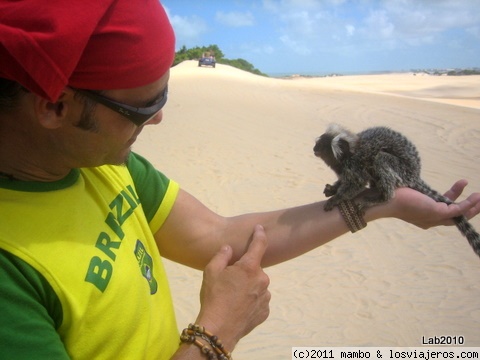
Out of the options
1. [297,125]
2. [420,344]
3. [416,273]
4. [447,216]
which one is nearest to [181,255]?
[447,216]

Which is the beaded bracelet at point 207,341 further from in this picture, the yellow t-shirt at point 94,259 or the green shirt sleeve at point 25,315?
the green shirt sleeve at point 25,315

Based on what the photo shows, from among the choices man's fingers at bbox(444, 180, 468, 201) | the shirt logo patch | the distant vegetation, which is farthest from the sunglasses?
the distant vegetation

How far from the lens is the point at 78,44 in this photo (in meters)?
1.15

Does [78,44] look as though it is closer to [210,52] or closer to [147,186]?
[147,186]

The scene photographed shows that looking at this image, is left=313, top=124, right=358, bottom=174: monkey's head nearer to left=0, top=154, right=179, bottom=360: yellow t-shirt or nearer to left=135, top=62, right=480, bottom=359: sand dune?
left=0, top=154, right=179, bottom=360: yellow t-shirt

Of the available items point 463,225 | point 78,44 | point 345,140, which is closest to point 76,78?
point 78,44

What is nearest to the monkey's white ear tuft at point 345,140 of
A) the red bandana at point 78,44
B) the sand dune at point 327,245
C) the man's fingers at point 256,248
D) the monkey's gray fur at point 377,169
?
the monkey's gray fur at point 377,169

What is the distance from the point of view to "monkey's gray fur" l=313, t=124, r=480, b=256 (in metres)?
2.42

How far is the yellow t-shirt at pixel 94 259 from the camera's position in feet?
3.99

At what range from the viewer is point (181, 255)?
6.97ft

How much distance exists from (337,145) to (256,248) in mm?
1597

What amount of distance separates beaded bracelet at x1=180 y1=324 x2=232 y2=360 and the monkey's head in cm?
193

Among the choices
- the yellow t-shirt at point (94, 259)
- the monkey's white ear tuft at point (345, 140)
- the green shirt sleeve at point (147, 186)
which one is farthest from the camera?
the monkey's white ear tuft at point (345, 140)

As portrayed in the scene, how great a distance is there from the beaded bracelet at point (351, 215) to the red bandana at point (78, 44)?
1.31 m
